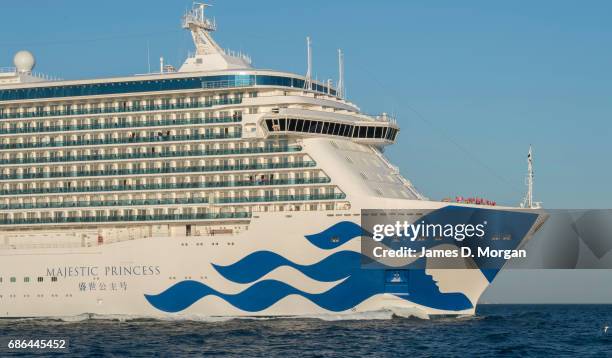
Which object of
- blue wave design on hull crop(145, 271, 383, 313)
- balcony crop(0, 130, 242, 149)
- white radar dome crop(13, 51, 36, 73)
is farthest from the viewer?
white radar dome crop(13, 51, 36, 73)

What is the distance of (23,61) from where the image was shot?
54469 millimetres

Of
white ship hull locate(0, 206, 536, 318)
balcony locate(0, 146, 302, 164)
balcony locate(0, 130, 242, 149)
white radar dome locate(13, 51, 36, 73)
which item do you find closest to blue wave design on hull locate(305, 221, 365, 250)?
white ship hull locate(0, 206, 536, 318)

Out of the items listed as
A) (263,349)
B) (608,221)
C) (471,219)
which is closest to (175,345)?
(263,349)

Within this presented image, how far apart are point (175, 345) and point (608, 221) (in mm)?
19244

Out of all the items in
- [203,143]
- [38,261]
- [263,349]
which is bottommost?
[263,349]

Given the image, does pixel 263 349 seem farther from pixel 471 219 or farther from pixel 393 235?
pixel 471 219

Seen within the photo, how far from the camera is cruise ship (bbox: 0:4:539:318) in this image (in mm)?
44031

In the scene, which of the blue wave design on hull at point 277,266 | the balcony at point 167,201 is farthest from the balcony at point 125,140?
the blue wave design on hull at point 277,266

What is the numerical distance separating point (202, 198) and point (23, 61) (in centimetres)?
1430

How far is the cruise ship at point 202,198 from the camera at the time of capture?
144ft

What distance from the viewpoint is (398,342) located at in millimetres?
37906

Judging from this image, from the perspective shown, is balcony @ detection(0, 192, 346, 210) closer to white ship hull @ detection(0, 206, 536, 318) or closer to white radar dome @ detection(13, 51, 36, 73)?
white ship hull @ detection(0, 206, 536, 318)

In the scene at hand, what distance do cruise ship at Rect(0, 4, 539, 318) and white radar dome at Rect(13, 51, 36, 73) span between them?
1510mm

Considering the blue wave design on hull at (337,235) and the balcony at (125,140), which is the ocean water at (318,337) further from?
the balcony at (125,140)
